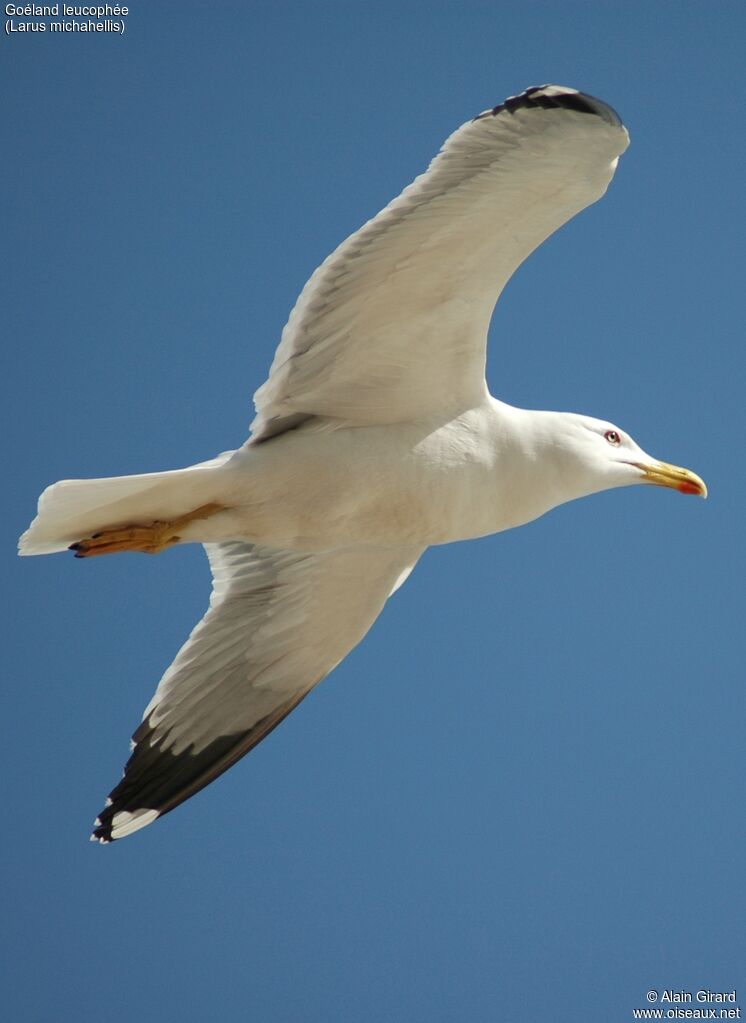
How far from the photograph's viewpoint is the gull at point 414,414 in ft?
22.7

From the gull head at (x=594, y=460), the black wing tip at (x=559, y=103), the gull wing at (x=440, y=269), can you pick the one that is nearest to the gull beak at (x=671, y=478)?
the gull head at (x=594, y=460)

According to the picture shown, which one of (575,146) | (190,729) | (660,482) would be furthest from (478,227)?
(190,729)

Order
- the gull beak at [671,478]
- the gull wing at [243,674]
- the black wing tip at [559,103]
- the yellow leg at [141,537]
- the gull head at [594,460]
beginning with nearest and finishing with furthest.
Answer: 1. the black wing tip at [559,103]
2. the yellow leg at [141,537]
3. the gull head at [594,460]
4. the gull beak at [671,478]
5. the gull wing at [243,674]

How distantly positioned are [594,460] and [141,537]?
1.95 m

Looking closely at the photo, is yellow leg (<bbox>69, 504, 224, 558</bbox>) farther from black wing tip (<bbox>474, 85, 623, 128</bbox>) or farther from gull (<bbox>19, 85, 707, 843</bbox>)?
black wing tip (<bbox>474, 85, 623, 128</bbox>)

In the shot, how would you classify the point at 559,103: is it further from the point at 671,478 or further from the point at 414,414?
the point at 671,478

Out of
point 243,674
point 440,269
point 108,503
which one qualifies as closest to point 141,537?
point 108,503

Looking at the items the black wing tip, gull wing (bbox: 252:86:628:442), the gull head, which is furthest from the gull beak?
the black wing tip

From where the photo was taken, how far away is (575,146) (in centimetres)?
687

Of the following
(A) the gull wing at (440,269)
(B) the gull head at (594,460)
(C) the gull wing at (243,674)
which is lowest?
(C) the gull wing at (243,674)

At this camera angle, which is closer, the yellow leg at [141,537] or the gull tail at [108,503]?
the gull tail at [108,503]

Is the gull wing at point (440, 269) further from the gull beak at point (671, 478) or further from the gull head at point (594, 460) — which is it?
the gull beak at point (671, 478)

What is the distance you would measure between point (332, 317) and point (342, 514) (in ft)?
2.66

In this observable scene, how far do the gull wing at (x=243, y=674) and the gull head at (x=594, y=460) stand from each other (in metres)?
1.00
